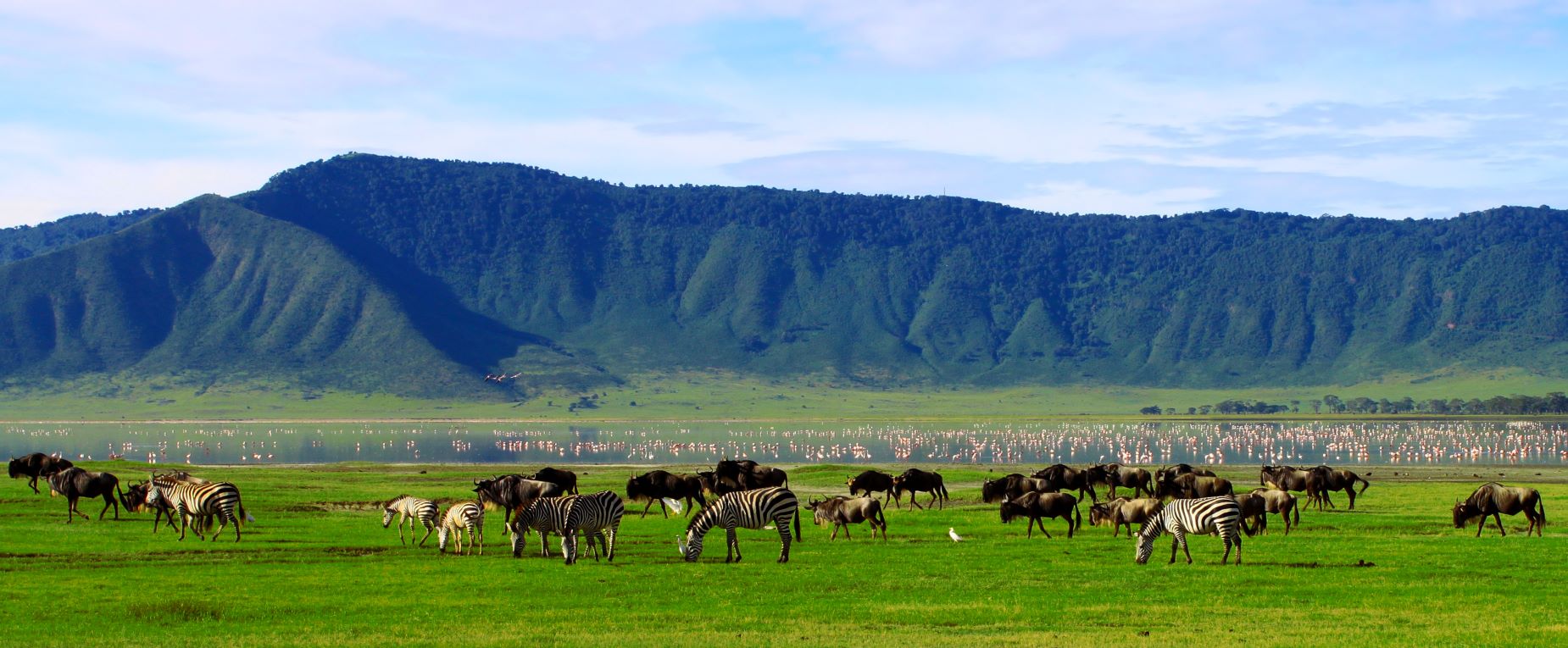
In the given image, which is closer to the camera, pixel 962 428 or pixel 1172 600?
pixel 1172 600

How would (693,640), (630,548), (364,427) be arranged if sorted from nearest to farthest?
(693,640)
(630,548)
(364,427)

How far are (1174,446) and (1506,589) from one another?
8972 cm

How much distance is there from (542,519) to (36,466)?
80.5 feet

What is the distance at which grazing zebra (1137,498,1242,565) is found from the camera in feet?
88.9

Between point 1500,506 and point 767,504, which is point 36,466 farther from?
point 1500,506

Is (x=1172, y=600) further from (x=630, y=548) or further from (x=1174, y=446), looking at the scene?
(x=1174, y=446)

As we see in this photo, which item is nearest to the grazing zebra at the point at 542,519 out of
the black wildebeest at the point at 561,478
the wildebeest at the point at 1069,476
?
the black wildebeest at the point at 561,478

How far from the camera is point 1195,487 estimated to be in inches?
1487

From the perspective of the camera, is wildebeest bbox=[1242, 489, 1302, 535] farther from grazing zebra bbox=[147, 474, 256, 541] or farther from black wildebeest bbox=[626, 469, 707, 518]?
grazing zebra bbox=[147, 474, 256, 541]

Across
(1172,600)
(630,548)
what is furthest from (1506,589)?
(630,548)

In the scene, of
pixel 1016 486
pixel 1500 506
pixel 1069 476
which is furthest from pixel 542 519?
pixel 1500 506

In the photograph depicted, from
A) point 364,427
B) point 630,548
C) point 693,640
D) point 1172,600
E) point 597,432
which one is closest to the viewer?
point 693,640

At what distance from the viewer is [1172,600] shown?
76.0ft

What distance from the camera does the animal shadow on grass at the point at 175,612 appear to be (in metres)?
21.9
